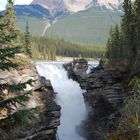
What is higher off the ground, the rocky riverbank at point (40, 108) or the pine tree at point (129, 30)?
the pine tree at point (129, 30)

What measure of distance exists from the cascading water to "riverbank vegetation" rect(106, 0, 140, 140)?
7.94 metres

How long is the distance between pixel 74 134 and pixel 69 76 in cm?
3100

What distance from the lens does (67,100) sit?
67688 millimetres

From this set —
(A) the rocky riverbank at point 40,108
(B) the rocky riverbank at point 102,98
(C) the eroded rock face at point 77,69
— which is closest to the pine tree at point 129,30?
(B) the rocky riverbank at point 102,98

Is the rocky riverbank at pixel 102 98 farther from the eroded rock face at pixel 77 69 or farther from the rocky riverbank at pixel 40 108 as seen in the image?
the eroded rock face at pixel 77 69

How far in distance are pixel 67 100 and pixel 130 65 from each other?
41.1 ft

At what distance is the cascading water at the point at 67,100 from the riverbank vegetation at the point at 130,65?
7939 millimetres

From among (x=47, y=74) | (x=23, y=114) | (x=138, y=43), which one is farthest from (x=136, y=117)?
(x=47, y=74)

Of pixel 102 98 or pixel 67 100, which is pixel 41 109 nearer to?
pixel 102 98

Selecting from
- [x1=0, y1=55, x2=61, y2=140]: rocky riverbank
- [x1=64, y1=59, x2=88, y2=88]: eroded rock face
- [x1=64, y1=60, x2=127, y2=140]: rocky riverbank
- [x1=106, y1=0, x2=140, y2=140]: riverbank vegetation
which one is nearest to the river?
[x1=64, y1=59, x2=88, y2=88]: eroded rock face

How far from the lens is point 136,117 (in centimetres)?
1736

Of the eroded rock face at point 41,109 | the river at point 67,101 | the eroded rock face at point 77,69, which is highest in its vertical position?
the eroded rock face at point 41,109

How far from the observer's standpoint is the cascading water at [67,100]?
56.5 m

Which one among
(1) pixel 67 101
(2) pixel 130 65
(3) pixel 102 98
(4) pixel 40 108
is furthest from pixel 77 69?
(4) pixel 40 108
